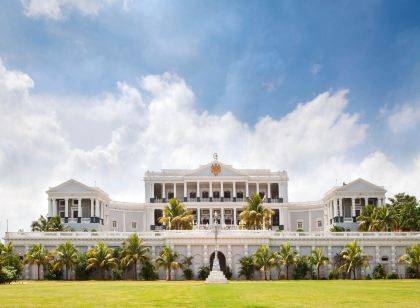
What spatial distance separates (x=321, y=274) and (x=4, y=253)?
40.9m

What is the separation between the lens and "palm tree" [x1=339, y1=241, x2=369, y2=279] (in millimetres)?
83250

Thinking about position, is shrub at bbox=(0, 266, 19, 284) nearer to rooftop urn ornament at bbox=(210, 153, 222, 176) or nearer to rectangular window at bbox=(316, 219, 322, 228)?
rooftop urn ornament at bbox=(210, 153, 222, 176)

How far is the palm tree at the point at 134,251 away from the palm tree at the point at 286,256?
56.7ft

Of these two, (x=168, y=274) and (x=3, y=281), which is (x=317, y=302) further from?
(x=168, y=274)

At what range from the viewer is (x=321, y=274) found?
8500cm

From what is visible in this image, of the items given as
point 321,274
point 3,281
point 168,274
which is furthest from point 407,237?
point 3,281

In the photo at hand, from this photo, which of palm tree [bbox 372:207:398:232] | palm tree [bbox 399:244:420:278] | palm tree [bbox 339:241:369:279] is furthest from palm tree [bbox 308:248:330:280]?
palm tree [bbox 372:207:398:232]

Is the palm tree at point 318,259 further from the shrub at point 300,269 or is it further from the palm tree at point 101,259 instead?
the palm tree at point 101,259

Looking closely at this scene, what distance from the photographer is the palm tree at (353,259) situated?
83.2 m

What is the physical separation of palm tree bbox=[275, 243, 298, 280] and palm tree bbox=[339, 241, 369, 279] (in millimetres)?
6466

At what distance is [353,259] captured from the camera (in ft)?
273

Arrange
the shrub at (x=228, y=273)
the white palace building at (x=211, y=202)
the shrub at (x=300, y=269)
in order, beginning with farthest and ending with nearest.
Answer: the white palace building at (x=211, y=202)
the shrub at (x=228, y=273)
the shrub at (x=300, y=269)

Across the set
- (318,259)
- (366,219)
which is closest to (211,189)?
(366,219)

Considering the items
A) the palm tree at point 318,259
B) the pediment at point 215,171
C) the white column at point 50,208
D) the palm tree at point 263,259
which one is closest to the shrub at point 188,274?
the palm tree at point 263,259
